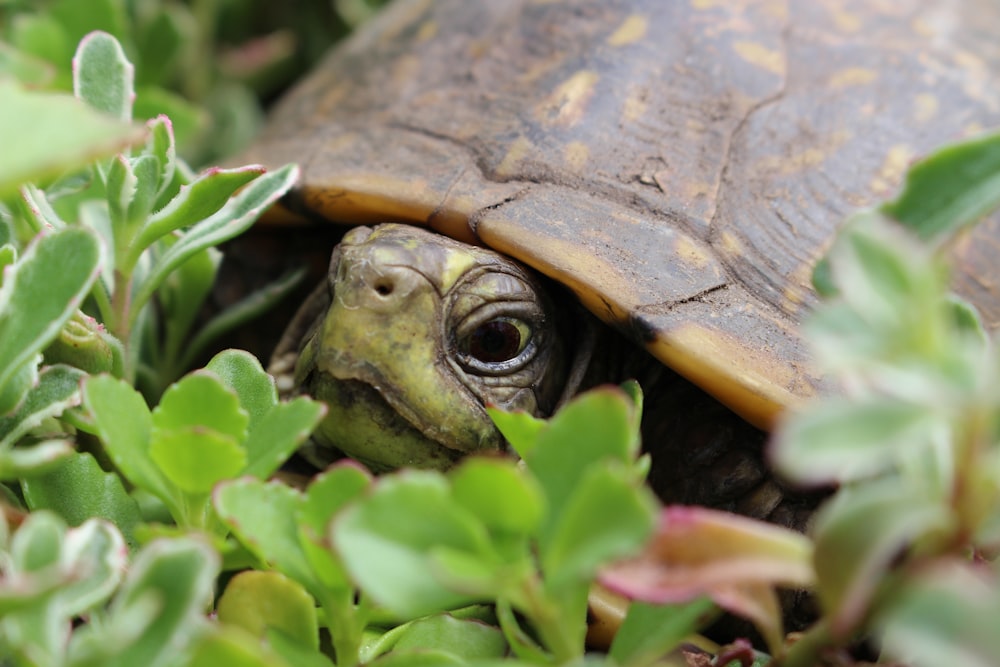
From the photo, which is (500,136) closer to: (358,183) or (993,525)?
(358,183)

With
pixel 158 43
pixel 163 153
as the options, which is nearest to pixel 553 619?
pixel 163 153

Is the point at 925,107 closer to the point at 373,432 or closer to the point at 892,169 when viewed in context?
the point at 892,169

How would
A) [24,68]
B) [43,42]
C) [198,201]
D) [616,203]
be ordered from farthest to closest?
[43,42] → [24,68] → [616,203] → [198,201]

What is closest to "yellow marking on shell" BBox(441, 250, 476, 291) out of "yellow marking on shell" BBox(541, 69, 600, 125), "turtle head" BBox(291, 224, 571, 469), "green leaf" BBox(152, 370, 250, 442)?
"turtle head" BBox(291, 224, 571, 469)

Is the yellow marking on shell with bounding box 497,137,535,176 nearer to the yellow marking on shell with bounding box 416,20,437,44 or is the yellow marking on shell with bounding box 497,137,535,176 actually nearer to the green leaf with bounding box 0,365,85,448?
the yellow marking on shell with bounding box 416,20,437,44

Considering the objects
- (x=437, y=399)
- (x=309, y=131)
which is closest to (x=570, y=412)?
(x=437, y=399)

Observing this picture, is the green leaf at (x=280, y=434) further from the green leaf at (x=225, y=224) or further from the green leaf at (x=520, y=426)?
the green leaf at (x=225, y=224)
